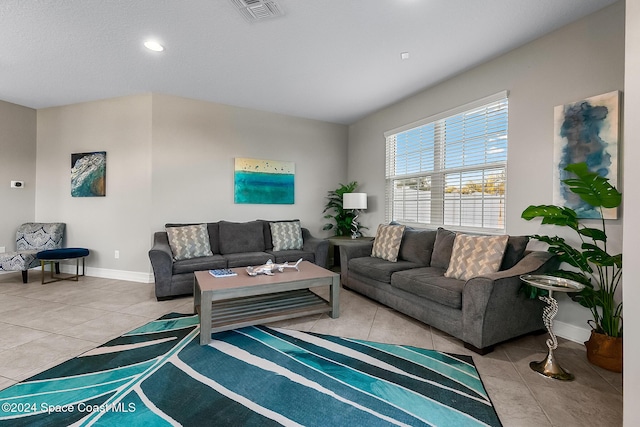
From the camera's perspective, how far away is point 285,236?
4613 millimetres

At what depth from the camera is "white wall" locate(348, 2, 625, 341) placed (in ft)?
7.54

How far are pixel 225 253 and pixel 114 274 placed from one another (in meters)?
1.77

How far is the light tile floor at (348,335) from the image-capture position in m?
1.68

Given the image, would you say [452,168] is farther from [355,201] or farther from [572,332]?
[572,332]

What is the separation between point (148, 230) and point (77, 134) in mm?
2052

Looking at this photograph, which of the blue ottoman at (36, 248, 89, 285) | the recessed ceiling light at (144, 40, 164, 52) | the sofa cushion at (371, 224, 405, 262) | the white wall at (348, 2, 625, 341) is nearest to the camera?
the white wall at (348, 2, 625, 341)

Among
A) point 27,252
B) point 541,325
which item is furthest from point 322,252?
point 27,252

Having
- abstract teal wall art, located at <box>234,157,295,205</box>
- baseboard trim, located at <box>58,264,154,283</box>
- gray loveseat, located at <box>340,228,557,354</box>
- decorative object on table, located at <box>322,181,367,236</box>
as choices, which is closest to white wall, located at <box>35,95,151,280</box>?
baseboard trim, located at <box>58,264,154,283</box>

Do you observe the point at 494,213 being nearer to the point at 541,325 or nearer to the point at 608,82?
the point at 541,325

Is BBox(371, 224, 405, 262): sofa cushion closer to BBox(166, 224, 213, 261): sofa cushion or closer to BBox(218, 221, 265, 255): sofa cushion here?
BBox(218, 221, 265, 255): sofa cushion

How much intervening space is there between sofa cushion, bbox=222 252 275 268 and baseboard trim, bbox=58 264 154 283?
4.10 ft

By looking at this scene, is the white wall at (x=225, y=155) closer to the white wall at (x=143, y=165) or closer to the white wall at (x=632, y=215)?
the white wall at (x=143, y=165)

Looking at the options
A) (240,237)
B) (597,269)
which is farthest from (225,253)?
(597,269)

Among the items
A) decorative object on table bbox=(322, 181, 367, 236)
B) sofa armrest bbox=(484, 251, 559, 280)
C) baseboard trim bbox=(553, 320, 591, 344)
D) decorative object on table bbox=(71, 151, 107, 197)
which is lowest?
baseboard trim bbox=(553, 320, 591, 344)
